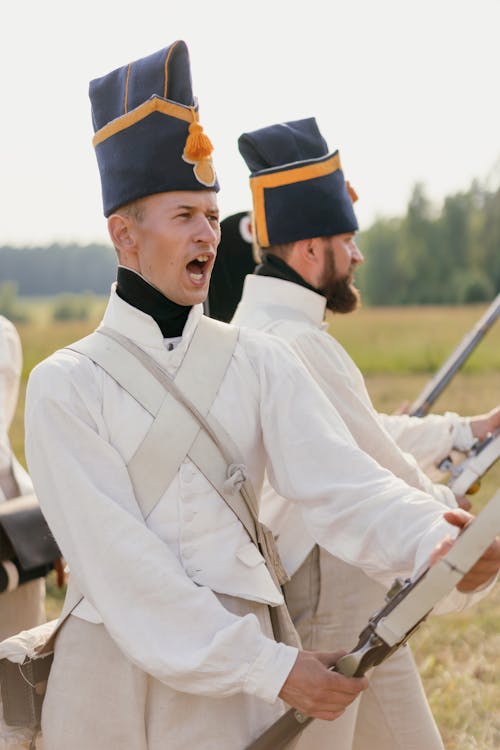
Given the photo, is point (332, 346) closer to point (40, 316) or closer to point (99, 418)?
point (99, 418)

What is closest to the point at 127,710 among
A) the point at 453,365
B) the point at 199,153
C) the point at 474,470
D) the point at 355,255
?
the point at 199,153

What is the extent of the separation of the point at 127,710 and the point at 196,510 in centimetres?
47

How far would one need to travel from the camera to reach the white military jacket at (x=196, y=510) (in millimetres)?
2297

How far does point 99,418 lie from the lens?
2449mm

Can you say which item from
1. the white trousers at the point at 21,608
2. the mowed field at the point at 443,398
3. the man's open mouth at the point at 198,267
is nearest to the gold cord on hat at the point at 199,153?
the man's open mouth at the point at 198,267

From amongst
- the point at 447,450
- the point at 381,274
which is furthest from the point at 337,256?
the point at 381,274

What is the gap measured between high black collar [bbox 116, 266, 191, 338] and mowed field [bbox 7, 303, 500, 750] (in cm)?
277

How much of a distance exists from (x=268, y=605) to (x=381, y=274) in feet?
157

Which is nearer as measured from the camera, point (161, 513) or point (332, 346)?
point (161, 513)

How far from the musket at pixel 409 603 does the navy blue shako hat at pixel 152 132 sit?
107 cm

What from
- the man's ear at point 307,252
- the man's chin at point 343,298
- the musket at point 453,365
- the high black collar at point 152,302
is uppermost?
the high black collar at point 152,302

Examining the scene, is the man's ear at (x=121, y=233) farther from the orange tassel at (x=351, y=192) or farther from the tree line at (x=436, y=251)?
the tree line at (x=436, y=251)

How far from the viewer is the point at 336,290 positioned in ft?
12.0

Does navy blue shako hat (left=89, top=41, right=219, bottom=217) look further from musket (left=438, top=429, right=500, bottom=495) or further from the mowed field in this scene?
the mowed field
